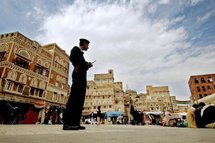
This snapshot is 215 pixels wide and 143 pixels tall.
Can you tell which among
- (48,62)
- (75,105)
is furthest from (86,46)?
(48,62)

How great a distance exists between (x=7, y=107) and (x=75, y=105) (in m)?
18.0

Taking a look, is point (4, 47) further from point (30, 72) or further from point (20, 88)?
point (20, 88)

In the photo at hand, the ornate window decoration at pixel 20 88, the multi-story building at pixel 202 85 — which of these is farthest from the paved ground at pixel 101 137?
the multi-story building at pixel 202 85

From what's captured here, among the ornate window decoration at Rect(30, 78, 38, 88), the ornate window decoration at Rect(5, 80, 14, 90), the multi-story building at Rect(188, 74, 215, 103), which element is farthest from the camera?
the multi-story building at Rect(188, 74, 215, 103)

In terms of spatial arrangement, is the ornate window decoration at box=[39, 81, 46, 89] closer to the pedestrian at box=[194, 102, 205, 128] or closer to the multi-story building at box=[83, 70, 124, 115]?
the pedestrian at box=[194, 102, 205, 128]

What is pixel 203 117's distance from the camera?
6.03 meters

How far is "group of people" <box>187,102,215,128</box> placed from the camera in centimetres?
540

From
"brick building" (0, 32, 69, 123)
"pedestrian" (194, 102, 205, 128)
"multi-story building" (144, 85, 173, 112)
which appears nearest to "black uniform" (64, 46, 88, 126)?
"pedestrian" (194, 102, 205, 128)

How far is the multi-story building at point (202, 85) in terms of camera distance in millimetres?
65625

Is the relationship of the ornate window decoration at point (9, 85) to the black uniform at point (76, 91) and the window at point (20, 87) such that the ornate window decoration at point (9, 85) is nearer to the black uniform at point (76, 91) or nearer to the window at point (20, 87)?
the window at point (20, 87)

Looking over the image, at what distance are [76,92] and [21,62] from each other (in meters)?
23.5

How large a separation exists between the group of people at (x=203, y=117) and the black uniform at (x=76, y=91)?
489cm

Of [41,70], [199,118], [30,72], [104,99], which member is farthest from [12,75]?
[104,99]

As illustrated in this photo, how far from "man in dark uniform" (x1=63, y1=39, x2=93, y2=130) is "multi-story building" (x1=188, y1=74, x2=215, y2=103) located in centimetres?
7528
